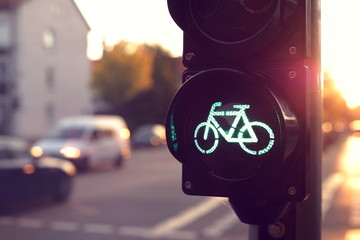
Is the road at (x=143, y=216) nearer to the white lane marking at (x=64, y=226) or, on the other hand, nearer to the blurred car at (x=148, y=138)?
the white lane marking at (x=64, y=226)

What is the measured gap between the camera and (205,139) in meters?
1.54

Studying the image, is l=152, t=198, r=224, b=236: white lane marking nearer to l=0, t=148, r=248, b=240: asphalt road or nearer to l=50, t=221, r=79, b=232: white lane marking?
l=0, t=148, r=248, b=240: asphalt road

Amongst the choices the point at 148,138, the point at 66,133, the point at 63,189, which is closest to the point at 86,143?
the point at 66,133

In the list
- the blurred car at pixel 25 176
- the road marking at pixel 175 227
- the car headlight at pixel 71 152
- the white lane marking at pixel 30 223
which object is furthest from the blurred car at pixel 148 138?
the white lane marking at pixel 30 223

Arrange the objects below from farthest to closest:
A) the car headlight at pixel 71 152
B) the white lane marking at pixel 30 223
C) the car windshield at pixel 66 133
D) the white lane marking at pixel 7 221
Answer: the car windshield at pixel 66 133 → the car headlight at pixel 71 152 → the white lane marking at pixel 7 221 → the white lane marking at pixel 30 223

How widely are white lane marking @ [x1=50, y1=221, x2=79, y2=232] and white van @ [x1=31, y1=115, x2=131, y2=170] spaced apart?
8661 mm

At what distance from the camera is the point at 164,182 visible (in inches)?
646

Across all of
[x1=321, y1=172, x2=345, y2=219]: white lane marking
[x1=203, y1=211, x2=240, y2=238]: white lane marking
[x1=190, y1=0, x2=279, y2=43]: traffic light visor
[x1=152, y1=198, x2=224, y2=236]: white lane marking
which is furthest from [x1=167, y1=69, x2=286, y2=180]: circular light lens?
[x1=321, y1=172, x2=345, y2=219]: white lane marking

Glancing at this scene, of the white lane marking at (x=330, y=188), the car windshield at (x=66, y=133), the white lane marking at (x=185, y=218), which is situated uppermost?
the car windshield at (x=66, y=133)

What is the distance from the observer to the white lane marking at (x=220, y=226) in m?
8.41

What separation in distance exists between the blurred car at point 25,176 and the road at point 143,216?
0.29 metres

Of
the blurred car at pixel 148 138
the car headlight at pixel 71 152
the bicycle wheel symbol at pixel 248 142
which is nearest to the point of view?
the bicycle wheel symbol at pixel 248 142

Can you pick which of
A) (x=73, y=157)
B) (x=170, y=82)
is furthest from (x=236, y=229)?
(x=170, y=82)

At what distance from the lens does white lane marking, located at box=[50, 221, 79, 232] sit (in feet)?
28.6
